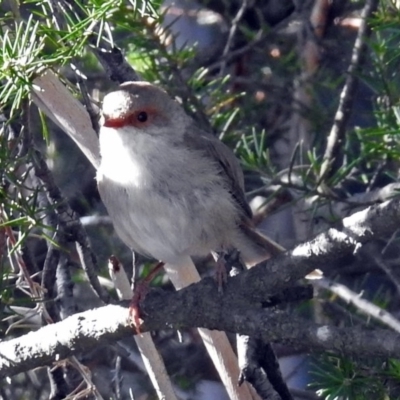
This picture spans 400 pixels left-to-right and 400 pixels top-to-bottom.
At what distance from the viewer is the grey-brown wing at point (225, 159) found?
285cm

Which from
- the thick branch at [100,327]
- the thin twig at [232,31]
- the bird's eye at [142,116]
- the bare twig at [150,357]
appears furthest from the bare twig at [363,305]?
the thin twig at [232,31]

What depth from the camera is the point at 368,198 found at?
291cm

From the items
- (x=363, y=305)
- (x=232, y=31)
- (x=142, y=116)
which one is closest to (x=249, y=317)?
(x=363, y=305)

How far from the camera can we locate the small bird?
264 cm

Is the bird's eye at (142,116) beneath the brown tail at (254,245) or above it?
above

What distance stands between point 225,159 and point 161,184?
321 mm

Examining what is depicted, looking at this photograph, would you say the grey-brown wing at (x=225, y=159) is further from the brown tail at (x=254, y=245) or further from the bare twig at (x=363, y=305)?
the bare twig at (x=363, y=305)

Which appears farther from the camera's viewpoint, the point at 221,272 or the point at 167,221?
the point at 167,221

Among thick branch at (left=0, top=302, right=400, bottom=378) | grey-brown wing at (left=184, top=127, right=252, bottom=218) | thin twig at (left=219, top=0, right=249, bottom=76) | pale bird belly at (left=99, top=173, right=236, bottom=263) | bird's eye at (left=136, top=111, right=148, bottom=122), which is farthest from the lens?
thin twig at (left=219, top=0, right=249, bottom=76)

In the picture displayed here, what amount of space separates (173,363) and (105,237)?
57 centimetres

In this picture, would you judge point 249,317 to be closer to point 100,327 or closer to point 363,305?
point 100,327

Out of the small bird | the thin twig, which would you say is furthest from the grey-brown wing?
the thin twig

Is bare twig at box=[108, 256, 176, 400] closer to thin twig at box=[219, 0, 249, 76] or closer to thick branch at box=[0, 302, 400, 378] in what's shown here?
thick branch at box=[0, 302, 400, 378]

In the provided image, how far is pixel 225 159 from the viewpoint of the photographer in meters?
2.90
